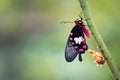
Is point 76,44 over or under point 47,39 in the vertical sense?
under

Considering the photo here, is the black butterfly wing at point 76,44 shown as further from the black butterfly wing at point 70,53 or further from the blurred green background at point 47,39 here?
the blurred green background at point 47,39

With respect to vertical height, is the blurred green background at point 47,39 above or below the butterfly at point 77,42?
above

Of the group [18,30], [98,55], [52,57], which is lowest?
[98,55]

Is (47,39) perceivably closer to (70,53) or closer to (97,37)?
(70,53)

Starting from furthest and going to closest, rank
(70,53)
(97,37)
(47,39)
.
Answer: (47,39), (70,53), (97,37)

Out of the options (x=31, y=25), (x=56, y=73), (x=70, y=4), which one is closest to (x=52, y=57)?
(x=56, y=73)

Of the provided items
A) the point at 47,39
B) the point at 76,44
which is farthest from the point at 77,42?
the point at 47,39

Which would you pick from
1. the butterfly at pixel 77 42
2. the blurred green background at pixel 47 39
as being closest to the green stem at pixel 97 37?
the butterfly at pixel 77 42

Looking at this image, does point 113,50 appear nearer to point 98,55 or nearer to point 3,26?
point 3,26
